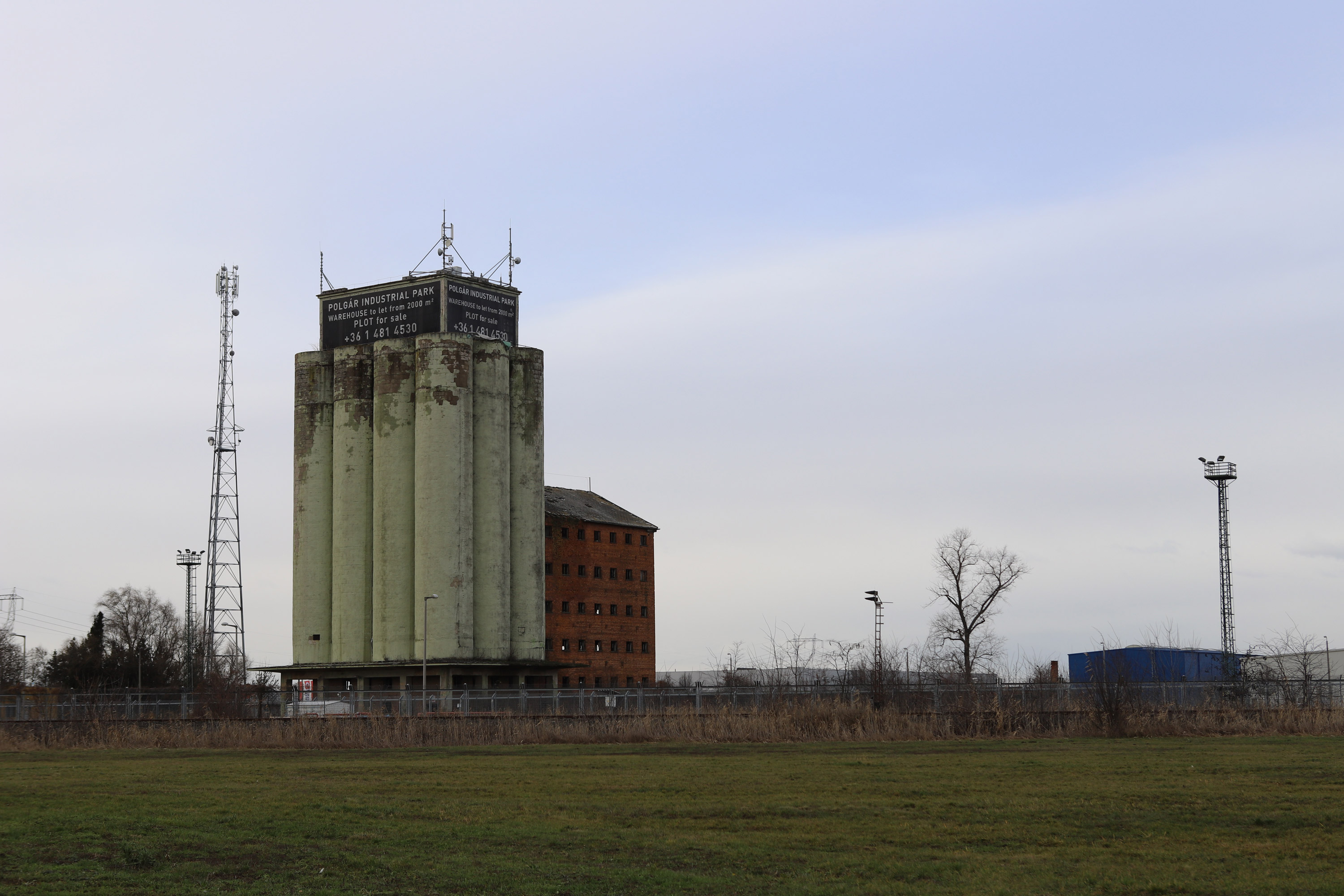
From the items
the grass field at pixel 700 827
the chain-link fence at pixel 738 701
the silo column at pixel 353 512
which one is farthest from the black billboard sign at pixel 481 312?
the grass field at pixel 700 827

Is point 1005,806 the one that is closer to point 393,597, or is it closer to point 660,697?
point 660,697

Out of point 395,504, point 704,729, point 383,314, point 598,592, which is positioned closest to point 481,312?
point 383,314

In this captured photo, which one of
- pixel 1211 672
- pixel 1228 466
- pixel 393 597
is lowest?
pixel 1211 672

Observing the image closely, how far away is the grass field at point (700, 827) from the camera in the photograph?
13.4 metres

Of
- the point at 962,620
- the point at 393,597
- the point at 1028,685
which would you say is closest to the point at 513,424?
the point at 393,597

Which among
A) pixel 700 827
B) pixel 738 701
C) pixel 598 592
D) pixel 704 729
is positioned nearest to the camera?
pixel 700 827

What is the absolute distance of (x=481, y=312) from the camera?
93.0m

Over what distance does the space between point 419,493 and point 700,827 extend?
69768 millimetres

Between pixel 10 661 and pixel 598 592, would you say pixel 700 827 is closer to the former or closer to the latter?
pixel 598 592

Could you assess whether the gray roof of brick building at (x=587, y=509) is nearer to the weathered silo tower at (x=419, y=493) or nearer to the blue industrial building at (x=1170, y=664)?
the weathered silo tower at (x=419, y=493)

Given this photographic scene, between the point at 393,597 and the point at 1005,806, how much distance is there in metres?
70.6

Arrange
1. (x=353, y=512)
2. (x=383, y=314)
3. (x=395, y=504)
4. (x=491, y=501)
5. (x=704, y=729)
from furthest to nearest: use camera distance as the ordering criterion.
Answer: (x=383, y=314) → (x=353, y=512) → (x=491, y=501) → (x=395, y=504) → (x=704, y=729)

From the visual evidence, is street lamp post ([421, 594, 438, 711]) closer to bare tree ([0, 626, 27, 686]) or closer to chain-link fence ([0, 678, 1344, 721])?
chain-link fence ([0, 678, 1344, 721])

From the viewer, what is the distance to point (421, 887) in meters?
13.1
